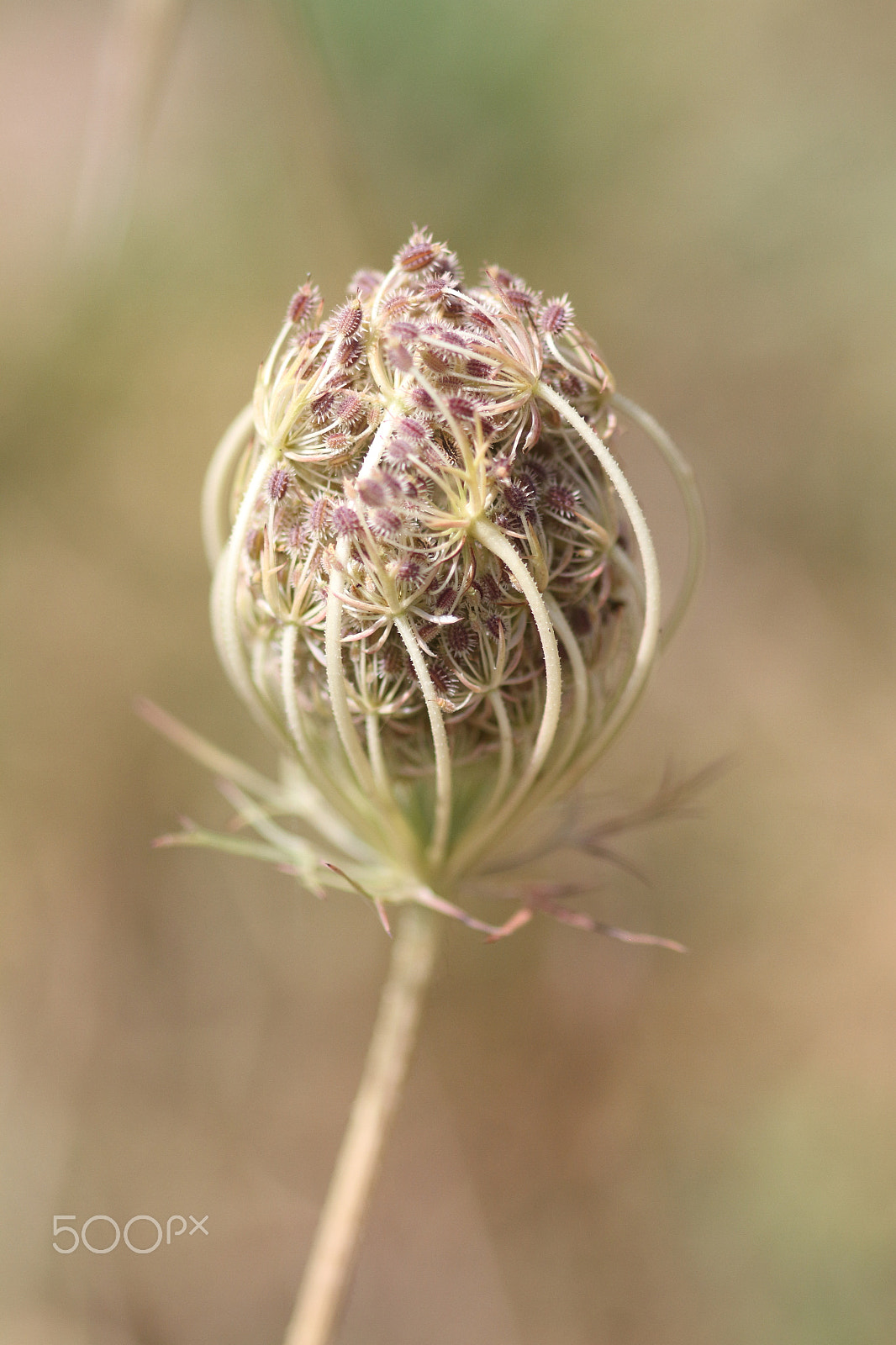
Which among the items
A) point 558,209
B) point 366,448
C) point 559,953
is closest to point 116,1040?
point 559,953

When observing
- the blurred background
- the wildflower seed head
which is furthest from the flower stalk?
the blurred background

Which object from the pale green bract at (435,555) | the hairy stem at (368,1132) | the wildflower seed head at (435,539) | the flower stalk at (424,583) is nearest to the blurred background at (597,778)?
the hairy stem at (368,1132)

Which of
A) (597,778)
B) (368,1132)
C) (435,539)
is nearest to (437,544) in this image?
(435,539)

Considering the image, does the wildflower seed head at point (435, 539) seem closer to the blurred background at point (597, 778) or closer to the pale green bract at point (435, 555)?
the pale green bract at point (435, 555)

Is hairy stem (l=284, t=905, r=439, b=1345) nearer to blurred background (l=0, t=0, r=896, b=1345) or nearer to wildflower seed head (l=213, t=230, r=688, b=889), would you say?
wildflower seed head (l=213, t=230, r=688, b=889)

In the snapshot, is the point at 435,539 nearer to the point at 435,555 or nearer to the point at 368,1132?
the point at 435,555

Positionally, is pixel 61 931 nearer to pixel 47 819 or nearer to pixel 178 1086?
pixel 47 819

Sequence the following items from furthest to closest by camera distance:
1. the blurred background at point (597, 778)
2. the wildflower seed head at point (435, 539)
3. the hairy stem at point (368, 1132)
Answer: the blurred background at point (597, 778) < the hairy stem at point (368, 1132) < the wildflower seed head at point (435, 539)
